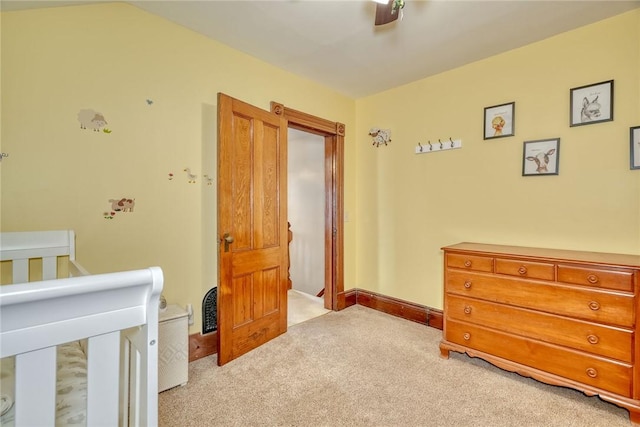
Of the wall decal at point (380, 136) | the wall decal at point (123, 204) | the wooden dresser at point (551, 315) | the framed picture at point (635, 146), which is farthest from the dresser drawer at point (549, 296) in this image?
the wall decal at point (123, 204)

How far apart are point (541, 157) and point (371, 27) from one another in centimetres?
164

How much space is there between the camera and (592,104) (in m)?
2.06

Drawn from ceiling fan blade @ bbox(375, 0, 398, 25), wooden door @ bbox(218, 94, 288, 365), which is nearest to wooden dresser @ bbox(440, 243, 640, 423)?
wooden door @ bbox(218, 94, 288, 365)

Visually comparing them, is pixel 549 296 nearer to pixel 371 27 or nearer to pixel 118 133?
pixel 371 27

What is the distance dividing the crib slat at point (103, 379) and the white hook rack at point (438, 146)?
9.36 feet

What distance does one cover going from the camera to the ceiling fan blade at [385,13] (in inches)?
53.4

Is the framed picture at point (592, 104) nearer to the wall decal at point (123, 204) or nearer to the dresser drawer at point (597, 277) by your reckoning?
the dresser drawer at point (597, 277)

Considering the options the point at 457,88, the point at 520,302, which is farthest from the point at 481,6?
the point at 520,302

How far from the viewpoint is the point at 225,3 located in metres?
1.87

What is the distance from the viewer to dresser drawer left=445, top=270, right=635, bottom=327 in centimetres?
163

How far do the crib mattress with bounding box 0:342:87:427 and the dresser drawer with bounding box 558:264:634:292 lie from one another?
7.82ft

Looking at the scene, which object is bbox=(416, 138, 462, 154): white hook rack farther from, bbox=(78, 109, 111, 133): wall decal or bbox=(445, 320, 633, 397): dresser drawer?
bbox=(78, 109, 111, 133): wall decal

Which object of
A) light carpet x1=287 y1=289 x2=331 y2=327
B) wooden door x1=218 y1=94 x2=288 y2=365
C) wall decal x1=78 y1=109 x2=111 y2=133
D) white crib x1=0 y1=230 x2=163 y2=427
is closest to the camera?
white crib x1=0 y1=230 x2=163 y2=427

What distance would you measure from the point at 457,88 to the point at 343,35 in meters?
1.25
